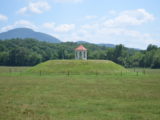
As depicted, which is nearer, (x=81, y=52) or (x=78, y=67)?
(x=78, y=67)

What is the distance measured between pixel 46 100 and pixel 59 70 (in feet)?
145

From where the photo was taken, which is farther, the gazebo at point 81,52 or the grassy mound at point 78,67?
the gazebo at point 81,52

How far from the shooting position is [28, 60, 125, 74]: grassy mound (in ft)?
227

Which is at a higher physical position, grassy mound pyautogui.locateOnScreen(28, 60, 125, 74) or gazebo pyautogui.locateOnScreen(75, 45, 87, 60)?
gazebo pyautogui.locateOnScreen(75, 45, 87, 60)

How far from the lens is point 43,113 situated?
20.0 metres

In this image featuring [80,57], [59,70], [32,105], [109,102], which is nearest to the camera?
[32,105]

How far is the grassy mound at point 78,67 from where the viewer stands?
69125mm

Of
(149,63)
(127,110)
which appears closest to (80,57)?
(149,63)

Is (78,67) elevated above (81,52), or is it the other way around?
(81,52)

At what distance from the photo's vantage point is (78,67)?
71.6 meters

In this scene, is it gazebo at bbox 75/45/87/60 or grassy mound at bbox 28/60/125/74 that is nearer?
grassy mound at bbox 28/60/125/74

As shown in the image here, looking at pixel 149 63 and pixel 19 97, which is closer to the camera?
pixel 19 97

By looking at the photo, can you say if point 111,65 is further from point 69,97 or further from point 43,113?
point 43,113

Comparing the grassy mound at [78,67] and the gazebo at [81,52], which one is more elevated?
the gazebo at [81,52]
